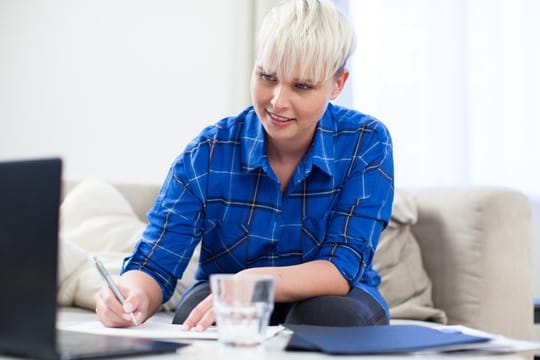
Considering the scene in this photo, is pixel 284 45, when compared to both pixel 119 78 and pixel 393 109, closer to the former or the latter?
pixel 393 109

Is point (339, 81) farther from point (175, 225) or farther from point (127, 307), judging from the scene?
point (127, 307)

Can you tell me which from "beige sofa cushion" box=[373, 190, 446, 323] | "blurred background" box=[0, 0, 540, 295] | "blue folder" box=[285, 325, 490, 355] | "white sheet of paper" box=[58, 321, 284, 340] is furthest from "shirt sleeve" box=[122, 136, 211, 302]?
"blurred background" box=[0, 0, 540, 295]

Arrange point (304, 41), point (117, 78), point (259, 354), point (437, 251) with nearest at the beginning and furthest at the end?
point (259, 354) < point (304, 41) < point (437, 251) < point (117, 78)

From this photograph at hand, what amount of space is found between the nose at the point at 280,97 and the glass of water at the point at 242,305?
23.7 inches

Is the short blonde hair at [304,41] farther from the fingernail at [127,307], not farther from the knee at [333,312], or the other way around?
the fingernail at [127,307]


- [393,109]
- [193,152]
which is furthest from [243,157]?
[393,109]

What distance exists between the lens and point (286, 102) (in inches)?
59.3

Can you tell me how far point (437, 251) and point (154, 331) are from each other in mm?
1354

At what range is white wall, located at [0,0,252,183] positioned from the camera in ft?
10.9

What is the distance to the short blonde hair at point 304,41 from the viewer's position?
4.82 ft

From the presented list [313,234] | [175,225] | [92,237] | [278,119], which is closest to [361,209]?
[313,234]

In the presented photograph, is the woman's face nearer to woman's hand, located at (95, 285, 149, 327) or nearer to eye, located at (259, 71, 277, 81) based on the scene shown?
eye, located at (259, 71, 277, 81)

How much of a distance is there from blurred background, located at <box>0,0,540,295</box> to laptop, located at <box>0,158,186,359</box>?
8.11 feet

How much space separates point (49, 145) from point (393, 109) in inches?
52.0
